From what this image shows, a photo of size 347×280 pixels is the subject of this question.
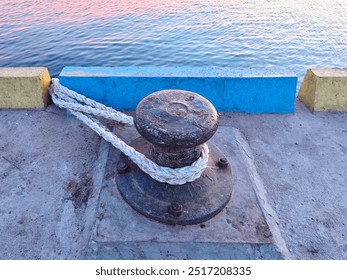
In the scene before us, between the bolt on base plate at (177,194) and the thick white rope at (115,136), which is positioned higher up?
the thick white rope at (115,136)

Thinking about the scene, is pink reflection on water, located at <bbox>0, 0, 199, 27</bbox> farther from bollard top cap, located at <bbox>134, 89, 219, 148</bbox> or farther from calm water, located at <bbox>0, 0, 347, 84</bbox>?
bollard top cap, located at <bbox>134, 89, 219, 148</bbox>

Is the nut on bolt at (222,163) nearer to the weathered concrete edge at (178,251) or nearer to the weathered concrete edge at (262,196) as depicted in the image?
the weathered concrete edge at (262,196)

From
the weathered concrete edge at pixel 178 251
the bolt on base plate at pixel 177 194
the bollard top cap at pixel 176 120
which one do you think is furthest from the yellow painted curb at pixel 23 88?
the weathered concrete edge at pixel 178 251

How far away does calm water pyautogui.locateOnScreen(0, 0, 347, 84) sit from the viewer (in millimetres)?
9453

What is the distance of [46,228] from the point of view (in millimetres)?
2566

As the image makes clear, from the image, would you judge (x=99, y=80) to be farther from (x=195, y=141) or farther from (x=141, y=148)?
(x=195, y=141)

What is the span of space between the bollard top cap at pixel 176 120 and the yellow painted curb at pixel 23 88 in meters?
1.78

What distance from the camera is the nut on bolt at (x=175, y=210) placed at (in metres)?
2.43

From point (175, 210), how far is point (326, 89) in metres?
2.54

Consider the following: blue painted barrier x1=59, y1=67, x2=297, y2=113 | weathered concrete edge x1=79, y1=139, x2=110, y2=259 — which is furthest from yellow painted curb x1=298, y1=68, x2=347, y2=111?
weathered concrete edge x1=79, y1=139, x2=110, y2=259

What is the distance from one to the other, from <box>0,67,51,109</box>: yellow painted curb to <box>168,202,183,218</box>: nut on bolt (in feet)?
7.50

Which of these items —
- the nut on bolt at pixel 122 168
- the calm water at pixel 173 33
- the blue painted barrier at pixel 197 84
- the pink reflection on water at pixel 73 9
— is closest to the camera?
the nut on bolt at pixel 122 168

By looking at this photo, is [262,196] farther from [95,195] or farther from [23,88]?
[23,88]

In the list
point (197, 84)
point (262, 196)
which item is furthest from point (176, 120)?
point (197, 84)
